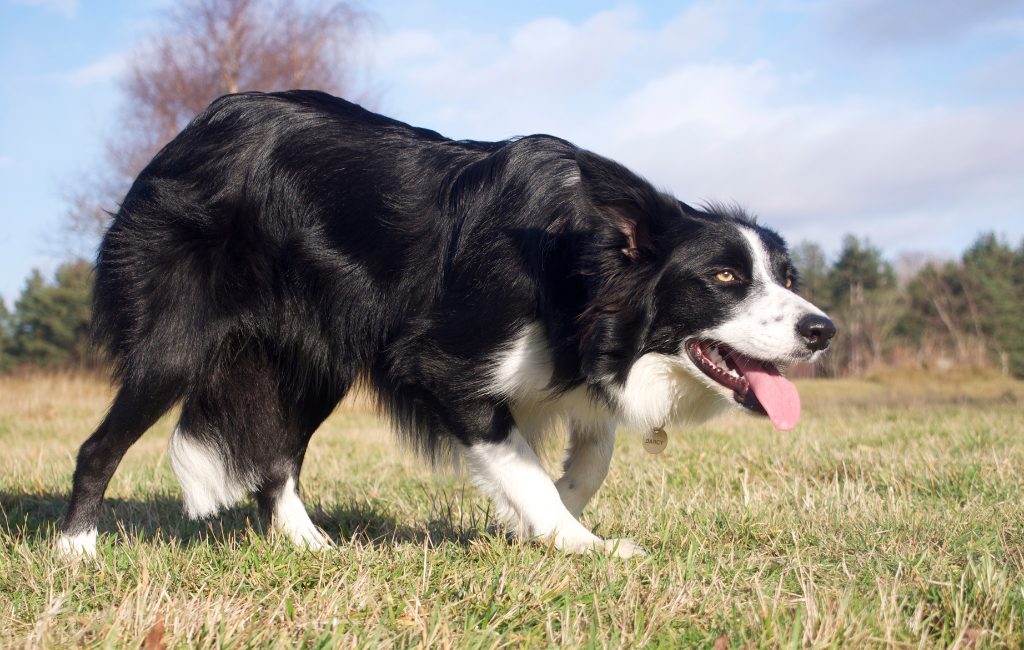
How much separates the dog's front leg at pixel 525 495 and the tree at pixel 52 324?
75.1ft

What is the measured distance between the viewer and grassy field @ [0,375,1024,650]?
1.97 m

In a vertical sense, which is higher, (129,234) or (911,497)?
(129,234)

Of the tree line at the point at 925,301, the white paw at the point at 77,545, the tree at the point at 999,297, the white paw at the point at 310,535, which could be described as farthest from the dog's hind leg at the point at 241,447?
the tree at the point at 999,297

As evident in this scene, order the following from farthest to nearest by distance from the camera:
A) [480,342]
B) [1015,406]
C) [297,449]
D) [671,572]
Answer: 1. [1015,406]
2. [297,449]
3. [480,342]
4. [671,572]

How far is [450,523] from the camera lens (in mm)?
3486

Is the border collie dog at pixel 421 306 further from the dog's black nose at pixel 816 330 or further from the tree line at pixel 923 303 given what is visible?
the tree line at pixel 923 303

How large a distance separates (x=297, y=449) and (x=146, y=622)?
177 cm

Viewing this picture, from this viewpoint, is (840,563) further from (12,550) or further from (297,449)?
(12,550)

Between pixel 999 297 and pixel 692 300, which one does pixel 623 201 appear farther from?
pixel 999 297

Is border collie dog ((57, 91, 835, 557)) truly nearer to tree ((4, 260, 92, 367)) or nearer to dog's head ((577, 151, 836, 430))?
dog's head ((577, 151, 836, 430))

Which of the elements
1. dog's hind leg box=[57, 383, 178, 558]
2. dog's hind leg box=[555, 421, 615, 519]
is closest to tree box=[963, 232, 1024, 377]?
dog's hind leg box=[555, 421, 615, 519]

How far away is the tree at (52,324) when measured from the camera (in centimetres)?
2327

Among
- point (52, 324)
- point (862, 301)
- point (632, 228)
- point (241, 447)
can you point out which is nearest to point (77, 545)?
point (241, 447)

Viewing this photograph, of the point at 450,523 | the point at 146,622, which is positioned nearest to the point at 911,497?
the point at 450,523
